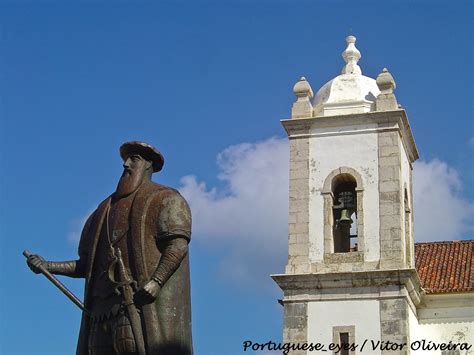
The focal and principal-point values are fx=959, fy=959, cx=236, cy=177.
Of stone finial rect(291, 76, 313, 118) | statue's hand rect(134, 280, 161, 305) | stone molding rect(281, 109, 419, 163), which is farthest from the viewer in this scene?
stone finial rect(291, 76, 313, 118)

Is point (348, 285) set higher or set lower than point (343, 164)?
lower

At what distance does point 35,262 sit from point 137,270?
60 centimetres

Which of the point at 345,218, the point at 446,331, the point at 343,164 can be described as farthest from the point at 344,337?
the point at 343,164

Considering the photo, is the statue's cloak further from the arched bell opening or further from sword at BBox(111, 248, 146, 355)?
the arched bell opening

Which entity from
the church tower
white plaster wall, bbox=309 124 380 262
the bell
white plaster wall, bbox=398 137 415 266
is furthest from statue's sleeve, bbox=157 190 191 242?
the bell

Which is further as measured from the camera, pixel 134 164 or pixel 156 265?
pixel 134 164

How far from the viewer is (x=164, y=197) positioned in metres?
4.93

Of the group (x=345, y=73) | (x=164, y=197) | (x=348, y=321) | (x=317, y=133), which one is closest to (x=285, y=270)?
(x=348, y=321)

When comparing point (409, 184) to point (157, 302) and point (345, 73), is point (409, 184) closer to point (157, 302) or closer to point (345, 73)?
point (345, 73)

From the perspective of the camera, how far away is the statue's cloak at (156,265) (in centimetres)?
470

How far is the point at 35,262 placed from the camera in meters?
4.98

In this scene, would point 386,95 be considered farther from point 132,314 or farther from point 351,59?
point 132,314

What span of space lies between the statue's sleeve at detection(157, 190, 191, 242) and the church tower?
14.6 meters

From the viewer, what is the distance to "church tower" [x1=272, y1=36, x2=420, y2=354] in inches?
755
